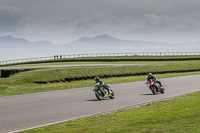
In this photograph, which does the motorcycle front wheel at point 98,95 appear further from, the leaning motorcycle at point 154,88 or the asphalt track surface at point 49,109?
the leaning motorcycle at point 154,88

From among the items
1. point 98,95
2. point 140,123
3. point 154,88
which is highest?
point 154,88

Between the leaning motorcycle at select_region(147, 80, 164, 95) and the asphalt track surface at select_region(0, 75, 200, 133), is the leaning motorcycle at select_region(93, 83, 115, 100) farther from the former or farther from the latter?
the leaning motorcycle at select_region(147, 80, 164, 95)

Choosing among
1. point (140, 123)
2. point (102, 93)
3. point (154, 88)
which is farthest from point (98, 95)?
point (140, 123)

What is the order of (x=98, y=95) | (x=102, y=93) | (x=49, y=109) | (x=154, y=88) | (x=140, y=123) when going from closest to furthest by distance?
(x=140, y=123) < (x=49, y=109) < (x=98, y=95) < (x=102, y=93) < (x=154, y=88)

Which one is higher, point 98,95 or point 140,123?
point 98,95

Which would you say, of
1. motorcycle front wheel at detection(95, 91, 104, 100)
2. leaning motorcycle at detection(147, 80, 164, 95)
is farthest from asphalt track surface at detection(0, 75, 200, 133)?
leaning motorcycle at detection(147, 80, 164, 95)

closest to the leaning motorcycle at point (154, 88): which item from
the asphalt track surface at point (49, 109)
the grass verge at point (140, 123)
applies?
the asphalt track surface at point (49, 109)

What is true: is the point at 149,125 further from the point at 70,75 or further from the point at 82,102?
the point at 70,75

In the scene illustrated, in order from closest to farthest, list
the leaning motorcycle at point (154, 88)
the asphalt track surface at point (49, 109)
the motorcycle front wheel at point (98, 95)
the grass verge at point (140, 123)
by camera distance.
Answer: the grass verge at point (140, 123) → the asphalt track surface at point (49, 109) → the motorcycle front wheel at point (98, 95) → the leaning motorcycle at point (154, 88)

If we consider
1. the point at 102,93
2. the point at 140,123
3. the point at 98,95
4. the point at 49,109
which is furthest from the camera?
the point at 102,93

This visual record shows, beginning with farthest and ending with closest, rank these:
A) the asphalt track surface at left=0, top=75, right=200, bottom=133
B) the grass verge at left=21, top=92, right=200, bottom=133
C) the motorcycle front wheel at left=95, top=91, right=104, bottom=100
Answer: the motorcycle front wheel at left=95, top=91, right=104, bottom=100 → the asphalt track surface at left=0, top=75, right=200, bottom=133 → the grass verge at left=21, top=92, right=200, bottom=133

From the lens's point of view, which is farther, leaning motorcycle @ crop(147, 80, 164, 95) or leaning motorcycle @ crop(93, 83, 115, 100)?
leaning motorcycle @ crop(147, 80, 164, 95)

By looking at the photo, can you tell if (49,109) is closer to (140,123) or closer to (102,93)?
(102,93)

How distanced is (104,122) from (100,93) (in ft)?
22.8
